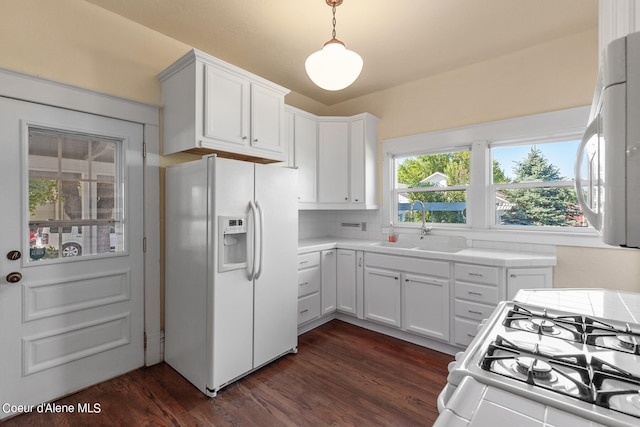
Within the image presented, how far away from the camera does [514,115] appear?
2877mm

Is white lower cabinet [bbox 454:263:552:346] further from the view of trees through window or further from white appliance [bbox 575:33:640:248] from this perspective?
white appliance [bbox 575:33:640:248]

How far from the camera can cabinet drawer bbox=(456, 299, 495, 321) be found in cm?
256

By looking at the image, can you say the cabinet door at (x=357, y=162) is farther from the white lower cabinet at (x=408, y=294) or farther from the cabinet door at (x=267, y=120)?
the cabinet door at (x=267, y=120)

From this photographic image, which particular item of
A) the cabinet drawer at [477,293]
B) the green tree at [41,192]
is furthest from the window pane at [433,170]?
the green tree at [41,192]

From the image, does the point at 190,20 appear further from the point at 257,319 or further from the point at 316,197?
the point at 257,319

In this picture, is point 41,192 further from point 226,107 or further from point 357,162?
point 357,162

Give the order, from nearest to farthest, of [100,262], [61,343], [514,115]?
1. [61,343]
2. [100,262]
3. [514,115]

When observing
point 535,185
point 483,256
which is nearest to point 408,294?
point 483,256

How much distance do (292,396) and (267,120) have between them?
2.24m

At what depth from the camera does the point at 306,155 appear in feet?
11.7

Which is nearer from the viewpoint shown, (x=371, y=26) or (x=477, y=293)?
(x=371, y=26)

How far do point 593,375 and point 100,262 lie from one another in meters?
2.80

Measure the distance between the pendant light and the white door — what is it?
1.59 meters

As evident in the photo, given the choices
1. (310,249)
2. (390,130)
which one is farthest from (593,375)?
(390,130)
